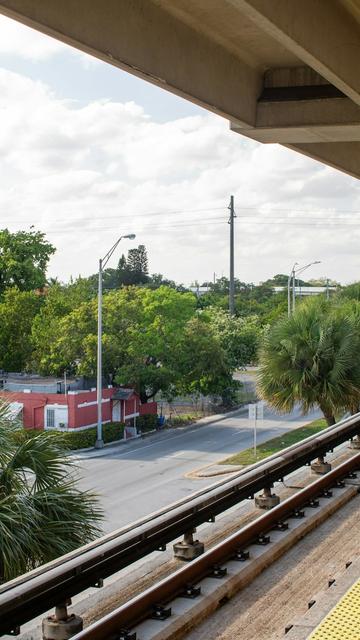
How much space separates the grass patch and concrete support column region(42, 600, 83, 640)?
90.9 feet

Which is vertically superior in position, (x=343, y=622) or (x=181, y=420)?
(x=343, y=622)

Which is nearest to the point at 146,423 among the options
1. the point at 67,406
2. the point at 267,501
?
the point at 67,406

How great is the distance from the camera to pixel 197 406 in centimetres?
5606

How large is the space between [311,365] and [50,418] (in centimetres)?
2223

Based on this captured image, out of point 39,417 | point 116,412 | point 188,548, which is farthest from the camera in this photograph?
point 116,412

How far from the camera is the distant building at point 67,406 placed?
40.7m

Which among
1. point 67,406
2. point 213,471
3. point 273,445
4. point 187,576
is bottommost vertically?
point 213,471

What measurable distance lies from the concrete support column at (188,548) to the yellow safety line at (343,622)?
1728mm

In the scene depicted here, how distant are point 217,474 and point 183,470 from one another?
228 centimetres

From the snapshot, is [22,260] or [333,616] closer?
[333,616]

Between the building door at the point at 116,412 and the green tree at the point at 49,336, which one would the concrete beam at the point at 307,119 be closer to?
the building door at the point at 116,412

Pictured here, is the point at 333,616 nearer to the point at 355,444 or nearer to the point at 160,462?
the point at 355,444

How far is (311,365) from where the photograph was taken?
833 inches

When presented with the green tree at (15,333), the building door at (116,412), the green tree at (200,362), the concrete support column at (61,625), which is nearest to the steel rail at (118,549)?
the concrete support column at (61,625)
